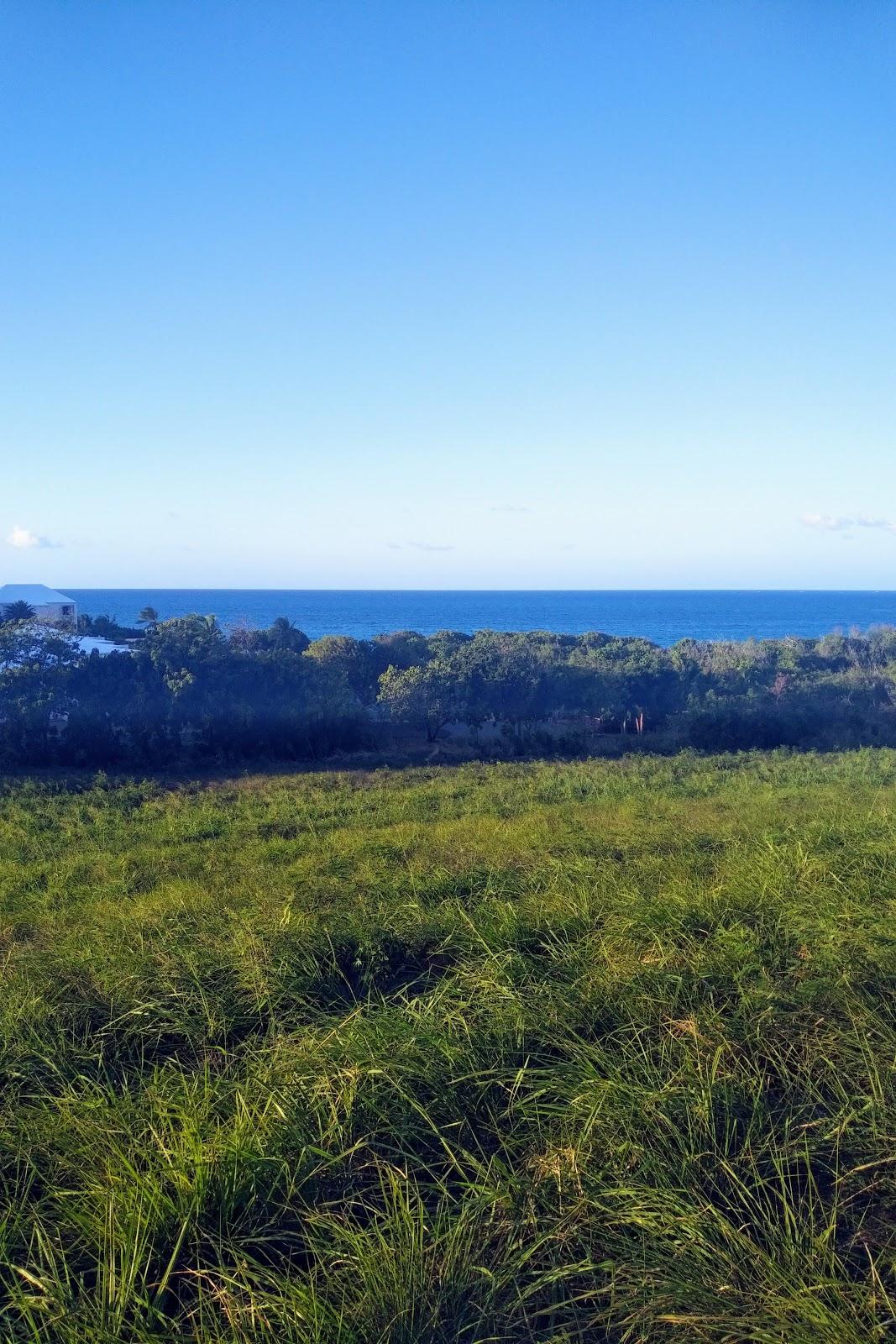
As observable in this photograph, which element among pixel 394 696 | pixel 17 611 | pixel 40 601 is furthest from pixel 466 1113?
pixel 40 601

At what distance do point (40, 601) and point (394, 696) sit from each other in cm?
2647

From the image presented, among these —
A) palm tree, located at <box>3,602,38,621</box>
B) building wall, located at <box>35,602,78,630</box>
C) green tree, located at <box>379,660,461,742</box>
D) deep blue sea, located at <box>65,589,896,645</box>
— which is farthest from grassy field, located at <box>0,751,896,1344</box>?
deep blue sea, located at <box>65,589,896,645</box>

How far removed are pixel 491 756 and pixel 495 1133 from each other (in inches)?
995

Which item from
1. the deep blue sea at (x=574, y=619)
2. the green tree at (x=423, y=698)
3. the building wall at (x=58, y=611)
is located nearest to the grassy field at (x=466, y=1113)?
the green tree at (x=423, y=698)

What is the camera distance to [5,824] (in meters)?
14.0

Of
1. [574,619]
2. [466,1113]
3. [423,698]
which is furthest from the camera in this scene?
[574,619]

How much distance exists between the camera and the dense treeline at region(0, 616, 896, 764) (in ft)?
92.9

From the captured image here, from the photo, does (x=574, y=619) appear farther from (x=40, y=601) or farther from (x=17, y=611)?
(x=17, y=611)

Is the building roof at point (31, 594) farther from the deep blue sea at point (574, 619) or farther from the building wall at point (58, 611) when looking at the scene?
the deep blue sea at point (574, 619)

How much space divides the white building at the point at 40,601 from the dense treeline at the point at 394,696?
29.5 feet

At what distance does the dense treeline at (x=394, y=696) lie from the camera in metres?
28.3

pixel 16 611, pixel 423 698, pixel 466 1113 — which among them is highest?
pixel 16 611

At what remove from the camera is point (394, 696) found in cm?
3278

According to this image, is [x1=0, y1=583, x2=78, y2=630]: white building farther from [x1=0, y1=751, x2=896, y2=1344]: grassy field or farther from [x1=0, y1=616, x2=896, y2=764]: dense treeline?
[x1=0, y1=751, x2=896, y2=1344]: grassy field
